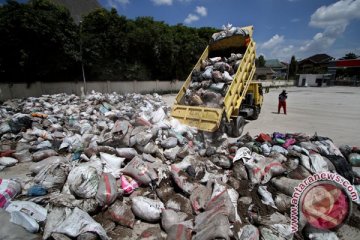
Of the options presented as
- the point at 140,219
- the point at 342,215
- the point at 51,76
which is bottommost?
the point at 140,219

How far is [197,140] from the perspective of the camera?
4.50 m

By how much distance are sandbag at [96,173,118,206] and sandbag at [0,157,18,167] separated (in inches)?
89.9

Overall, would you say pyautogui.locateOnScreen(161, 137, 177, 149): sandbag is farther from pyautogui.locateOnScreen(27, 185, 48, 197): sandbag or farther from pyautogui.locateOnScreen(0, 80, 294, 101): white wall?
pyautogui.locateOnScreen(0, 80, 294, 101): white wall

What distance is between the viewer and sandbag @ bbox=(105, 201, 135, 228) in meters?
2.31

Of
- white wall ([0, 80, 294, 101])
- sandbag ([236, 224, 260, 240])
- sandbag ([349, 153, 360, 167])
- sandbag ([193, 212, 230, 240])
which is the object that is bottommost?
sandbag ([236, 224, 260, 240])

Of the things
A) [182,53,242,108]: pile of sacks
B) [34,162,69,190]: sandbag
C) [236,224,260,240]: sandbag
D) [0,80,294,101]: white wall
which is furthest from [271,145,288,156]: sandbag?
[0,80,294,101]: white wall

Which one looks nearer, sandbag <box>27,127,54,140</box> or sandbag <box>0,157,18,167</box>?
sandbag <box>0,157,18,167</box>

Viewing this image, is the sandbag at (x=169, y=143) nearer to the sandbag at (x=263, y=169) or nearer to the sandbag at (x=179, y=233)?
the sandbag at (x=263, y=169)

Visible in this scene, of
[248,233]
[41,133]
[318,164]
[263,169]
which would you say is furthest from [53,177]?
[318,164]

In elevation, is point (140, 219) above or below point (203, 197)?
below

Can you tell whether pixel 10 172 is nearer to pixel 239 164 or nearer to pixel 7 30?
pixel 239 164

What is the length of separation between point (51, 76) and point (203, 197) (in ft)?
48.1

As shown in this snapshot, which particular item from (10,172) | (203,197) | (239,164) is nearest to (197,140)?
(239,164)

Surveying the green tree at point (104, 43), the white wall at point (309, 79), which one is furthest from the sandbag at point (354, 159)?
the white wall at point (309, 79)
